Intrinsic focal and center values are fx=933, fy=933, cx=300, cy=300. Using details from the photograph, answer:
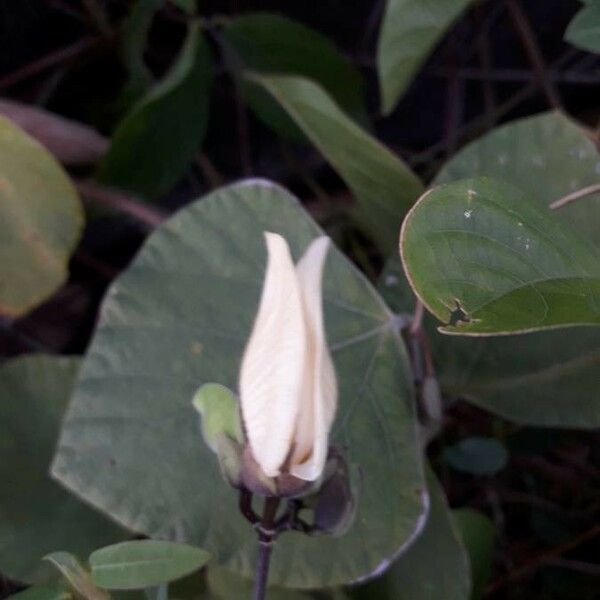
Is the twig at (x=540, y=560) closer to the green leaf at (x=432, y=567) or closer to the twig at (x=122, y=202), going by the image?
the green leaf at (x=432, y=567)

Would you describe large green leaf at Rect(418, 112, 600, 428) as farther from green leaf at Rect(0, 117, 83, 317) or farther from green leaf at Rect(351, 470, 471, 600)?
green leaf at Rect(0, 117, 83, 317)

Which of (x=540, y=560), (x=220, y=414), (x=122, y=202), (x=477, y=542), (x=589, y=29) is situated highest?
(x=589, y=29)

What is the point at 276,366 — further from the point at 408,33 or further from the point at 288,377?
the point at 408,33

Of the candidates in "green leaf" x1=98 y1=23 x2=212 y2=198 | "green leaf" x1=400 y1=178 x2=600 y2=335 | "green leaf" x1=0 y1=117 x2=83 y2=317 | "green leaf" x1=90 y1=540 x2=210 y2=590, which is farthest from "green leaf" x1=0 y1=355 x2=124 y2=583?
"green leaf" x1=400 y1=178 x2=600 y2=335

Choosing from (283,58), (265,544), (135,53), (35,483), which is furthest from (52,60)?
(265,544)

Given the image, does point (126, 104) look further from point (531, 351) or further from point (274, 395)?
point (274, 395)

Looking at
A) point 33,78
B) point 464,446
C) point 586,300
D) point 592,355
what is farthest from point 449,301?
point 33,78
